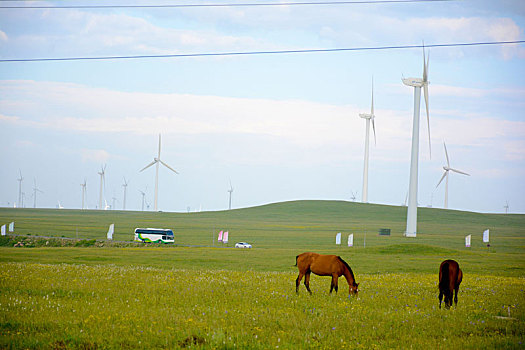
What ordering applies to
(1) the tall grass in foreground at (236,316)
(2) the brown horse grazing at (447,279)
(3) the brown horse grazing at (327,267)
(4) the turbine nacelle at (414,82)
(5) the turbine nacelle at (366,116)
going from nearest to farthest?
(1) the tall grass in foreground at (236,316) < (2) the brown horse grazing at (447,279) < (3) the brown horse grazing at (327,267) < (4) the turbine nacelle at (414,82) < (5) the turbine nacelle at (366,116)

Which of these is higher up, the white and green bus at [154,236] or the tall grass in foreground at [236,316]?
the tall grass in foreground at [236,316]

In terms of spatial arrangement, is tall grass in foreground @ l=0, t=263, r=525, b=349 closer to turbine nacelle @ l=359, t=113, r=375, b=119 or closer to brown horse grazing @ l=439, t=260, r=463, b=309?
brown horse grazing @ l=439, t=260, r=463, b=309

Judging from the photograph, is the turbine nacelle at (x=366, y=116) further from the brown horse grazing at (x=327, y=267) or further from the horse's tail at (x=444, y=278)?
the horse's tail at (x=444, y=278)

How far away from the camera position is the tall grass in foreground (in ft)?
42.8

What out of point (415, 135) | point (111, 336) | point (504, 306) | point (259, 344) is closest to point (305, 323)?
point (259, 344)

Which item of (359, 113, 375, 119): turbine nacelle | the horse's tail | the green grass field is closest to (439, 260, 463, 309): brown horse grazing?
the horse's tail

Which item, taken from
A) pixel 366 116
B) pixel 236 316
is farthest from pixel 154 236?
pixel 236 316

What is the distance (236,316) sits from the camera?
1585 centimetres

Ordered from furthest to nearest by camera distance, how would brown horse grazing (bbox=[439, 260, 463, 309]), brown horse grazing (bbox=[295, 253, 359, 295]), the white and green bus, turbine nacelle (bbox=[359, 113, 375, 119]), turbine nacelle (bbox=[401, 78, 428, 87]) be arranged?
turbine nacelle (bbox=[359, 113, 375, 119]) < turbine nacelle (bbox=[401, 78, 428, 87]) < the white and green bus < brown horse grazing (bbox=[295, 253, 359, 295]) < brown horse grazing (bbox=[439, 260, 463, 309])

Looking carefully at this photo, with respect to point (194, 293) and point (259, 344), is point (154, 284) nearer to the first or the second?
point (194, 293)

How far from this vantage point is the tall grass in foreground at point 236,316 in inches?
514

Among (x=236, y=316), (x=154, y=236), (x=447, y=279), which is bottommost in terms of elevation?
(x=154, y=236)

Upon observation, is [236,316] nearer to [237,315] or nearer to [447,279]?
[237,315]

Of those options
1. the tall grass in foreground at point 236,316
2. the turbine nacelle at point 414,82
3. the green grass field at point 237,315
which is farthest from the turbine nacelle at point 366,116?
the tall grass in foreground at point 236,316
